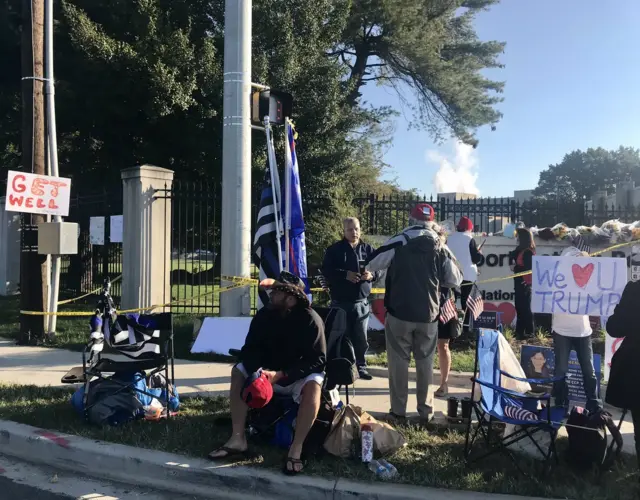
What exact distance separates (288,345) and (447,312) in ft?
6.37

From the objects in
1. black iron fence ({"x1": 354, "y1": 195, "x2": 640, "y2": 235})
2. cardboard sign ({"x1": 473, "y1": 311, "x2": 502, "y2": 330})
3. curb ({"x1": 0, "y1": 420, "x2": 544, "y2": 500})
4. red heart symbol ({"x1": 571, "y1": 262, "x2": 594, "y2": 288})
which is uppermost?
black iron fence ({"x1": 354, "y1": 195, "x2": 640, "y2": 235})

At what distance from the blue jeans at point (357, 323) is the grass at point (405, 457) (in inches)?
67.9

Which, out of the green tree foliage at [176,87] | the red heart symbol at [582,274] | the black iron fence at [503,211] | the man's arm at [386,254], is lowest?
the red heart symbol at [582,274]

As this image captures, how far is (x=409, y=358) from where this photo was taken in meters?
5.10

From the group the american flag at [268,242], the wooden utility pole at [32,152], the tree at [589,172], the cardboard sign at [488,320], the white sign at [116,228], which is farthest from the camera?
the tree at [589,172]

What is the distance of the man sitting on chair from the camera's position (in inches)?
167

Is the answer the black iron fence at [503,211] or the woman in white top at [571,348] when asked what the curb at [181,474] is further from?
the black iron fence at [503,211]

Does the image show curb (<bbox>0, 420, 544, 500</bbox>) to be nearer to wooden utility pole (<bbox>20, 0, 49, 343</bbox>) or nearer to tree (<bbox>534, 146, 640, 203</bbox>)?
wooden utility pole (<bbox>20, 0, 49, 343</bbox>)

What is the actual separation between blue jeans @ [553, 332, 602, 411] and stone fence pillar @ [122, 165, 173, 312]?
6.28 metres

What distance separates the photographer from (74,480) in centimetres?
434

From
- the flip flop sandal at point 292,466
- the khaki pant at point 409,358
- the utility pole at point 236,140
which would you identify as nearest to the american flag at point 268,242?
the utility pole at point 236,140

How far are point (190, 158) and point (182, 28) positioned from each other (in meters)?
3.55

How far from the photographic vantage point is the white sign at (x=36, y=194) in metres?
8.25

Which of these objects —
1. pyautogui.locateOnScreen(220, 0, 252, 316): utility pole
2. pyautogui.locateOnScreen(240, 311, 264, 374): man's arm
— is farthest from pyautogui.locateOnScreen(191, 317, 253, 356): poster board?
pyautogui.locateOnScreen(240, 311, 264, 374): man's arm
